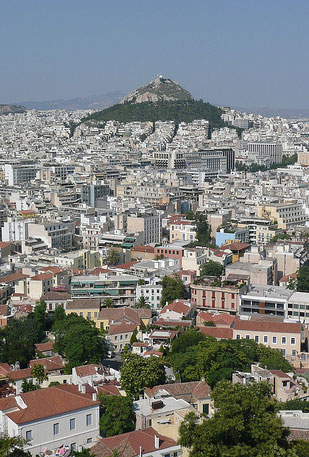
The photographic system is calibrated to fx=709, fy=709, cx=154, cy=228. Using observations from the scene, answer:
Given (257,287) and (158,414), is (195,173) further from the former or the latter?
(158,414)

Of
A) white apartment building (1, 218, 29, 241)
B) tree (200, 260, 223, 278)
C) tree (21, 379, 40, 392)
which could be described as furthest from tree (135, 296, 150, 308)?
white apartment building (1, 218, 29, 241)

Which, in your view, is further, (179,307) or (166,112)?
(166,112)

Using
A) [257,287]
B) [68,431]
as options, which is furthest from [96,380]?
[257,287]

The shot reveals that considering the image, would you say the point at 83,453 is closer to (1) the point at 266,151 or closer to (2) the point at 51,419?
(2) the point at 51,419

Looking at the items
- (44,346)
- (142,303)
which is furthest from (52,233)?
(44,346)

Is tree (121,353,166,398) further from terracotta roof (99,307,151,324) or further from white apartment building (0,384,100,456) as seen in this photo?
terracotta roof (99,307,151,324)

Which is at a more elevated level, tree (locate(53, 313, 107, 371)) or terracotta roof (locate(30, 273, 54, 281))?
terracotta roof (locate(30, 273, 54, 281))

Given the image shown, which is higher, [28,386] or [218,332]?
[218,332]

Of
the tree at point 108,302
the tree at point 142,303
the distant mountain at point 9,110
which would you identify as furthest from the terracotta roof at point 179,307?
the distant mountain at point 9,110
